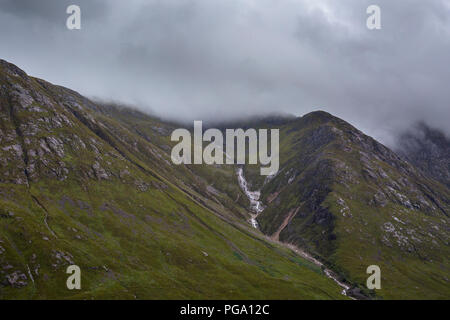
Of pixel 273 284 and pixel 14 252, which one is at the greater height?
pixel 14 252

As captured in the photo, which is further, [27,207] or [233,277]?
[233,277]

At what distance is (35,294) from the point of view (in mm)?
125562

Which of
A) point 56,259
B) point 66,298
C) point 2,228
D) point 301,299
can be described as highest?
point 2,228

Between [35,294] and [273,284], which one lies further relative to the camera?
[273,284]

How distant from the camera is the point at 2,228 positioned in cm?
14888

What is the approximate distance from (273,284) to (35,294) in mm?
126180

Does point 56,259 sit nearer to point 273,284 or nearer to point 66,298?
point 66,298

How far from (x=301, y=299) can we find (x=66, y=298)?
398ft
